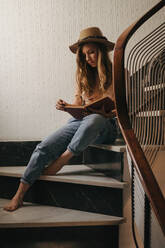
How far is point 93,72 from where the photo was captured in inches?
77.9

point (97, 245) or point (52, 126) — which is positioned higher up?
point (52, 126)

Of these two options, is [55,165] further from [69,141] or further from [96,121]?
[96,121]

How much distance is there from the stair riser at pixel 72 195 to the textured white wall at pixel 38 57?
576 millimetres

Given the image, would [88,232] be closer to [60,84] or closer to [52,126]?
[52,126]

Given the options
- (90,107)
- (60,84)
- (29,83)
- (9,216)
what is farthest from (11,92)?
(9,216)

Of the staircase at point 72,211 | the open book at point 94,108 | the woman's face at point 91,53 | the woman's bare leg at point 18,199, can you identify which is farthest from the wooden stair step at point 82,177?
the woman's face at point 91,53

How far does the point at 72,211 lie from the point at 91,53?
3.30ft

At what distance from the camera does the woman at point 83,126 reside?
5.31 feet

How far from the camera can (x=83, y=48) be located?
1.90m

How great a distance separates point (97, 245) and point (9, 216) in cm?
49

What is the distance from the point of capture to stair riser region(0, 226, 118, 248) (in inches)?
57.4

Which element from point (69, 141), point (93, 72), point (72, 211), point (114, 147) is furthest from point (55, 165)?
point (93, 72)

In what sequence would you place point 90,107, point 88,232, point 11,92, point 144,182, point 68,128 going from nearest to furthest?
point 144,182 → point 88,232 → point 90,107 → point 68,128 → point 11,92

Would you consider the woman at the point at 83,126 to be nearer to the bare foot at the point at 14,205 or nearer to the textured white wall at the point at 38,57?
the bare foot at the point at 14,205
